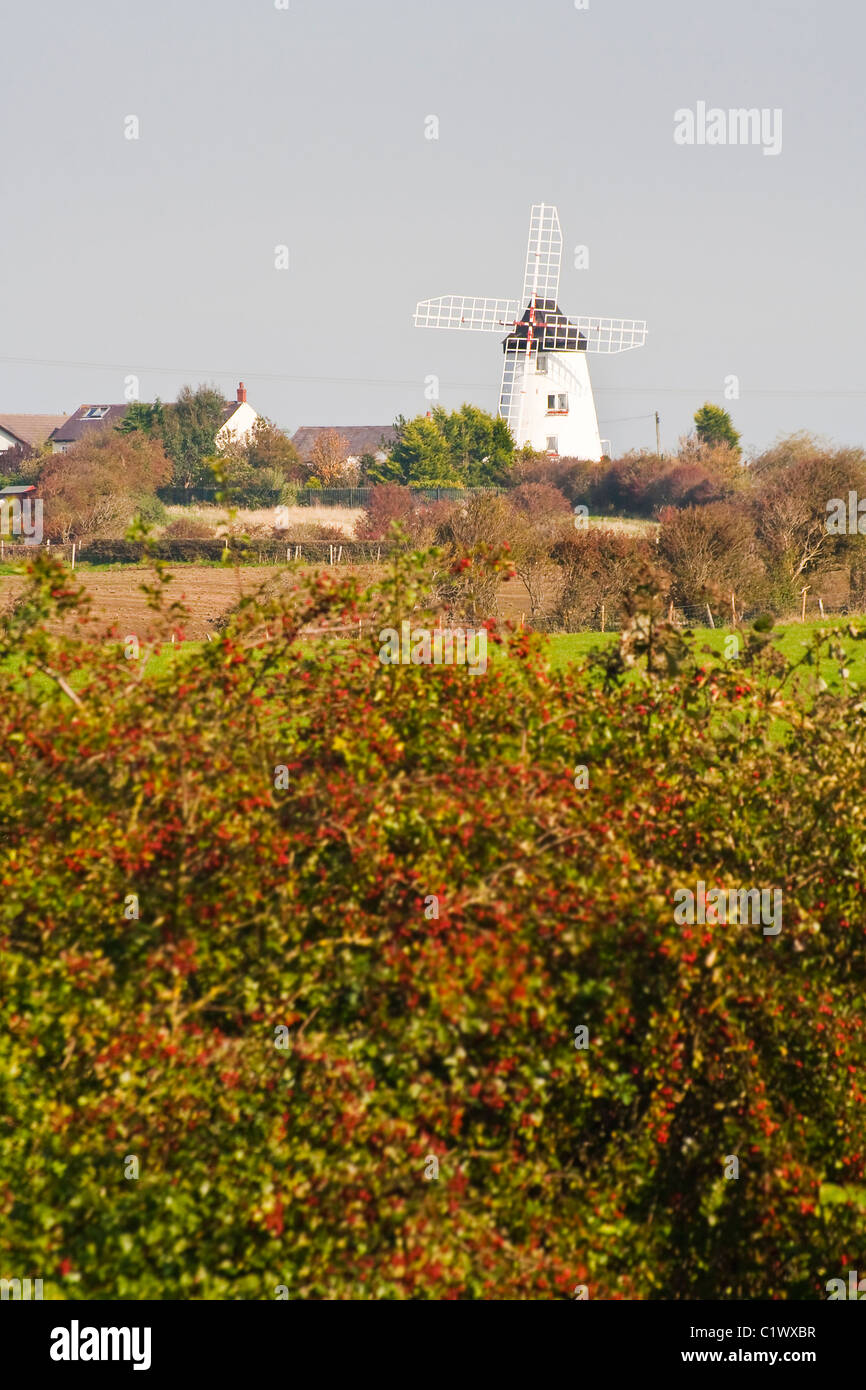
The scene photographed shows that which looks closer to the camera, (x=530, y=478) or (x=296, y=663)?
(x=296, y=663)

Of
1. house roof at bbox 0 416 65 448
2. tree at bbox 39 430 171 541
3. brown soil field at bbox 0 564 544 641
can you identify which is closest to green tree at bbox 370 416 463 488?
tree at bbox 39 430 171 541

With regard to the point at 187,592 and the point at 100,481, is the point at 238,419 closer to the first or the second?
the point at 100,481

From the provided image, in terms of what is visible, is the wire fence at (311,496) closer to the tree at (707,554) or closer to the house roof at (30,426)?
the house roof at (30,426)

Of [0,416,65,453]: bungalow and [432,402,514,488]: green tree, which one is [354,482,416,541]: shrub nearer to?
[432,402,514,488]: green tree

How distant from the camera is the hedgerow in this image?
16.9ft

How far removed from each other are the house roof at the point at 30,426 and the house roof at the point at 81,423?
155cm

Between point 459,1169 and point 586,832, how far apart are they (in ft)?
4.97

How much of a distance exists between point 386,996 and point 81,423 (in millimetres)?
115195

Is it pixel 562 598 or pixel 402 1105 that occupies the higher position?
pixel 562 598

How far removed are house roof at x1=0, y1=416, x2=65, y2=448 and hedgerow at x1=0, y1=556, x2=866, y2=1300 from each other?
365ft
